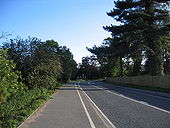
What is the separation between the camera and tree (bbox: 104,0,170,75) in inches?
1325

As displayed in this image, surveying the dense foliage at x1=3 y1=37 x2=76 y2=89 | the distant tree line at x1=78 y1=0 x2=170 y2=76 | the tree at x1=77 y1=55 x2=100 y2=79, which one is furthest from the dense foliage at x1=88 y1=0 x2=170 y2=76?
the tree at x1=77 y1=55 x2=100 y2=79

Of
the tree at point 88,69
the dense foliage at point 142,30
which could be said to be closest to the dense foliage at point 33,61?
the dense foliage at point 142,30

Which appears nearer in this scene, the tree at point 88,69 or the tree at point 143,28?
the tree at point 143,28

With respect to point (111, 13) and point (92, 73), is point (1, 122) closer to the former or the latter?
point (111, 13)

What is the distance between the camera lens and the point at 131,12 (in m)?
35.8

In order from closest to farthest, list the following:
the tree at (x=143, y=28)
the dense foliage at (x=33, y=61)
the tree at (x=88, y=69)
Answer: the dense foliage at (x=33, y=61) < the tree at (x=143, y=28) < the tree at (x=88, y=69)

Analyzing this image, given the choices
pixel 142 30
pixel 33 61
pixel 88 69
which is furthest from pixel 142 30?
Result: pixel 88 69

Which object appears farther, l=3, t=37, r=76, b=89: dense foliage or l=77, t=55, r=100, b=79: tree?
l=77, t=55, r=100, b=79: tree

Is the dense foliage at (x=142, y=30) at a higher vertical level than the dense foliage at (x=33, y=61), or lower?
higher

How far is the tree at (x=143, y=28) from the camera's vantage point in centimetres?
3366

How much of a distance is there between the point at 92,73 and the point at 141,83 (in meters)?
90.7

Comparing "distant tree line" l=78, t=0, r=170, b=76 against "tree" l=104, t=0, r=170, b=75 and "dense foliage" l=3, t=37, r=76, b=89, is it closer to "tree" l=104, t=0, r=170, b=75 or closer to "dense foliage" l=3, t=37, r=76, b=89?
"tree" l=104, t=0, r=170, b=75

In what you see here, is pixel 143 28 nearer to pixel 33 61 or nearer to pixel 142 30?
pixel 142 30

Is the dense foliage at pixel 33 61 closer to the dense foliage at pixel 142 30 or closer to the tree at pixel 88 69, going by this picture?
the dense foliage at pixel 142 30
